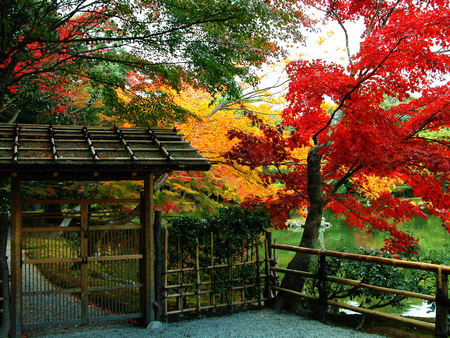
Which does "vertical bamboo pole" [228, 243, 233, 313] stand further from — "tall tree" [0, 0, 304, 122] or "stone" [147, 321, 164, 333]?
"tall tree" [0, 0, 304, 122]

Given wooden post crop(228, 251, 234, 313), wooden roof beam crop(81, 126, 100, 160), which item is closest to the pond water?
wooden post crop(228, 251, 234, 313)

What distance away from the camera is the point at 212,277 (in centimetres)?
605

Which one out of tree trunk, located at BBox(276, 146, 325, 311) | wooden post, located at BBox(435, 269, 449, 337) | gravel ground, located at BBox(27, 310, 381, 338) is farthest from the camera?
tree trunk, located at BBox(276, 146, 325, 311)

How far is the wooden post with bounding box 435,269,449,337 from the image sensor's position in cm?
445

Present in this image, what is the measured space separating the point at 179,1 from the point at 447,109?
14.2 feet

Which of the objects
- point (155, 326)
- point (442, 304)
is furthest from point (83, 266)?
point (442, 304)

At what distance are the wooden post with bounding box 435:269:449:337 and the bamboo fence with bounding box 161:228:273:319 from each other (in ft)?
9.03

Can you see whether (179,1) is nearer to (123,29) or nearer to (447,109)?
(123,29)

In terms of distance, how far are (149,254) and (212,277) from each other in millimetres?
1133

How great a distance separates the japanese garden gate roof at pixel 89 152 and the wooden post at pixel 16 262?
1.08ft

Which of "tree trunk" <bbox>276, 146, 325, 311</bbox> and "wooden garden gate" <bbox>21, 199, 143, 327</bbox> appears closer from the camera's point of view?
"wooden garden gate" <bbox>21, 199, 143, 327</bbox>

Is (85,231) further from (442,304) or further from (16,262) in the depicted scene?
(442,304)

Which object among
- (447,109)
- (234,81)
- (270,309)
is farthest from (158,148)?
(447,109)

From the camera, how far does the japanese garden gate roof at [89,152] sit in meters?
4.53
